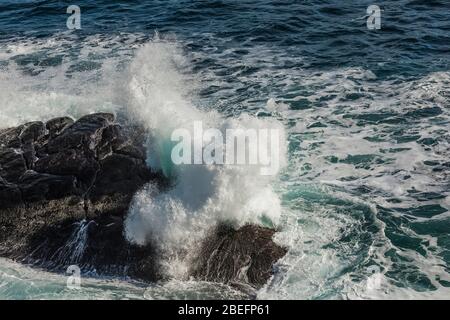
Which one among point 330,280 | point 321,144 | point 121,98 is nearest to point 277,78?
point 321,144

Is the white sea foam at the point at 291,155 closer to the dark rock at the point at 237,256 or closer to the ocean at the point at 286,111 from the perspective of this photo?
the ocean at the point at 286,111

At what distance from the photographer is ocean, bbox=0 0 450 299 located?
25.3 ft

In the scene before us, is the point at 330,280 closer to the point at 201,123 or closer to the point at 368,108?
the point at 201,123

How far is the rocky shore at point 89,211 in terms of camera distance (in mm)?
7613

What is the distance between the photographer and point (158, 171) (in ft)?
28.5

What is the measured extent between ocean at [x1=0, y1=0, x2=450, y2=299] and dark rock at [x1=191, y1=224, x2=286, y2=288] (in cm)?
16

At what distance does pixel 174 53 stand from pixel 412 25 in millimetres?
7675

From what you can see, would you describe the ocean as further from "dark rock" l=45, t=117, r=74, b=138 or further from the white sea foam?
"dark rock" l=45, t=117, r=74, b=138
